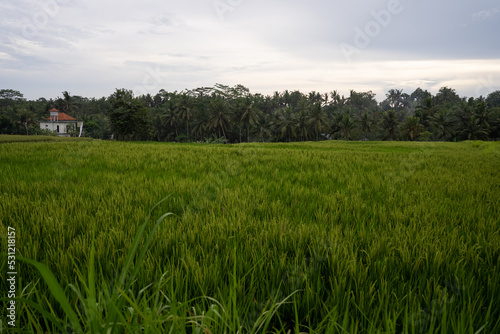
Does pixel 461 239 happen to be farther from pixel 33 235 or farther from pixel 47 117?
pixel 47 117

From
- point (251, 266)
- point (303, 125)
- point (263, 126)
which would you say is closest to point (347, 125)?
point (303, 125)

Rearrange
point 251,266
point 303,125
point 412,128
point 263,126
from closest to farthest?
point 251,266 < point 412,128 < point 303,125 < point 263,126

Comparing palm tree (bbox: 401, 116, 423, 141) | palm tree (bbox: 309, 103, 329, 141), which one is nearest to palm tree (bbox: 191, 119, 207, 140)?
palm tree (bbox: 309, 103, 329, 141)

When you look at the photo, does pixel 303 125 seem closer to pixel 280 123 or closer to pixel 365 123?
pixel 280 123

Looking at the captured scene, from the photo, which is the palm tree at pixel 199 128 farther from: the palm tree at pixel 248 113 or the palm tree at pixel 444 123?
the palm tree at pixel 444 123

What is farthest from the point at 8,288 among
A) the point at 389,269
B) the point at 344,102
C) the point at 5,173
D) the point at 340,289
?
the point at 344,102

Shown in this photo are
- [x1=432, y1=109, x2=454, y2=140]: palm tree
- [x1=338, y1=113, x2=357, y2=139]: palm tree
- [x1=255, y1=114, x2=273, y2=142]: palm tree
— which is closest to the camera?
[x1=432, y1=109, x2=454, y2=140]: palm tree

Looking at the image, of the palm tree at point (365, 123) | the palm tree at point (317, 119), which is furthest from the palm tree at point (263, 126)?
the palm tree at point (365, 123)

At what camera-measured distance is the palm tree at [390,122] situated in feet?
161

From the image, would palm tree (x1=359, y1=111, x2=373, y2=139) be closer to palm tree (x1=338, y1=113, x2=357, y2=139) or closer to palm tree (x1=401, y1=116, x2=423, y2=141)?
palm tree (x1=338, y1=113, x2=357, y2=139)

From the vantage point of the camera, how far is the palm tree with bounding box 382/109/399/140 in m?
49.1

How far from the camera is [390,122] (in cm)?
4972

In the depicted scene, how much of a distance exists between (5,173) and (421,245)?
4.93 metres

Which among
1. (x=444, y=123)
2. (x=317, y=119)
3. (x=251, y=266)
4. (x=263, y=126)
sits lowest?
(x=251, y=266)
